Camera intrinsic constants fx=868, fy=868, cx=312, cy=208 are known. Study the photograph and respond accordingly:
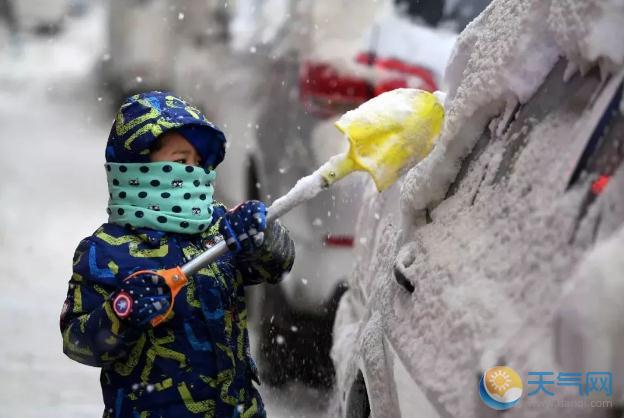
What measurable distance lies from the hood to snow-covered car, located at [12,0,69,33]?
23.3ft

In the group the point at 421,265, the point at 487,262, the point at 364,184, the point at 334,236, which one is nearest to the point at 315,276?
the point at 334,236

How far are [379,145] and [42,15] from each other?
310 inches

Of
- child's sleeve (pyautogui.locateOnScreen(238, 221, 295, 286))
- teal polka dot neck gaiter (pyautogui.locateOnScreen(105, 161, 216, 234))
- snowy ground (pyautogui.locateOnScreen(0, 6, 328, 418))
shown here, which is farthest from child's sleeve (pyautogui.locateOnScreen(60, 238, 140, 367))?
snowy ground (pyautogui.locateOnScreen(0, 6, 328, 418))

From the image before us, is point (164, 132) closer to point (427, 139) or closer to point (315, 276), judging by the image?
point (427, 139)

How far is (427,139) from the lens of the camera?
1977 millimetres

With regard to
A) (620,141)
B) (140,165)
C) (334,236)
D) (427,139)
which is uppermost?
(620,141)

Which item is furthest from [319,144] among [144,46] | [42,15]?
[42,15]

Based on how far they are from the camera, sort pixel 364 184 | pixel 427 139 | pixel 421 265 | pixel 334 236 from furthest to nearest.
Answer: pixel 334 236 < pixel 364 184 < pixel 427 139 < pixel 421 265

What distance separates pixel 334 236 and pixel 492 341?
7.92ft

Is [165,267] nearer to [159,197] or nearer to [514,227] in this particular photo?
[159,197]

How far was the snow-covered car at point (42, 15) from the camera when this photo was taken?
29.0ft

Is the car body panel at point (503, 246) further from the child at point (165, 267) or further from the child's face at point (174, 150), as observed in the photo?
the child's face at point (174, 150)

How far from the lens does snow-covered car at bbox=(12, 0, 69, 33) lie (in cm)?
884

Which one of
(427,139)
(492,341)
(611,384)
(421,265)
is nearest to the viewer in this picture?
(611,384)
